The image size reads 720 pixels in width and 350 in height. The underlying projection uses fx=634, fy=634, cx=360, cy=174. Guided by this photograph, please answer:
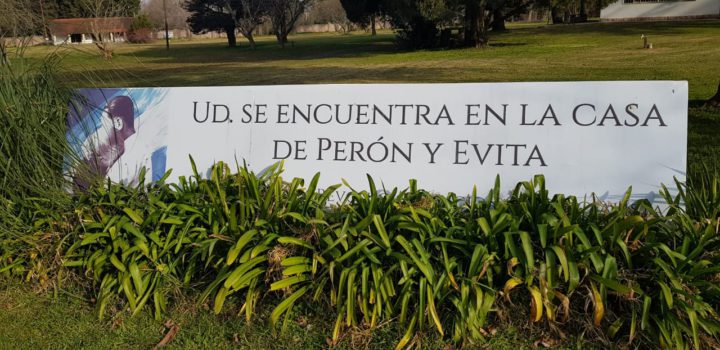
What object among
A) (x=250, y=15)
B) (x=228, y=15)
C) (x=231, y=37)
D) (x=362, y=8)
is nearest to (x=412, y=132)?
(x=362, y=8)

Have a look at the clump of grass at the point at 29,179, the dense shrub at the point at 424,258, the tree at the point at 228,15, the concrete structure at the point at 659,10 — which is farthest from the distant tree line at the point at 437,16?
the dense shrub at the point at 424,258

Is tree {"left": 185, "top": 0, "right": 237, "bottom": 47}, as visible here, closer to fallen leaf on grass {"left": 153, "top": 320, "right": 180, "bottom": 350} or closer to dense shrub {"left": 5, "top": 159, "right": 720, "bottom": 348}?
dense shrub {"left": 5, "top": 159, "right": 720, "bottom": 348}

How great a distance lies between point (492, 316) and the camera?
343cm

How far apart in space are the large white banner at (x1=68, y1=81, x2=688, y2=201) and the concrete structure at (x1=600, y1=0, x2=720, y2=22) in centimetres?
4498

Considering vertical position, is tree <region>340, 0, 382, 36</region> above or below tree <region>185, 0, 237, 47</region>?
below

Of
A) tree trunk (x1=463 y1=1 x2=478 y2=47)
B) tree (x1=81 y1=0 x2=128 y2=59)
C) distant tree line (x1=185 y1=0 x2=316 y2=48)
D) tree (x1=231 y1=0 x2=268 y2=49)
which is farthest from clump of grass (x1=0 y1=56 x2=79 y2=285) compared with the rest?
tree (x1=231 y1=0 x2=268 y2=49)

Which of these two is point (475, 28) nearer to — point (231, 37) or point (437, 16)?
point (437, 16)

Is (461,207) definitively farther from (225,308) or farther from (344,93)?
(225,308)

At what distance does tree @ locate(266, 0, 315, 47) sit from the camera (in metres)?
46.8

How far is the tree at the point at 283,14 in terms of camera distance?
153 ft

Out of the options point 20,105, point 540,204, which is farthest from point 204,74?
point 540,204

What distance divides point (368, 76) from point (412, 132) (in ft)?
49.2

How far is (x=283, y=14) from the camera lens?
4694 cm

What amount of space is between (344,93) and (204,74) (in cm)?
1975
